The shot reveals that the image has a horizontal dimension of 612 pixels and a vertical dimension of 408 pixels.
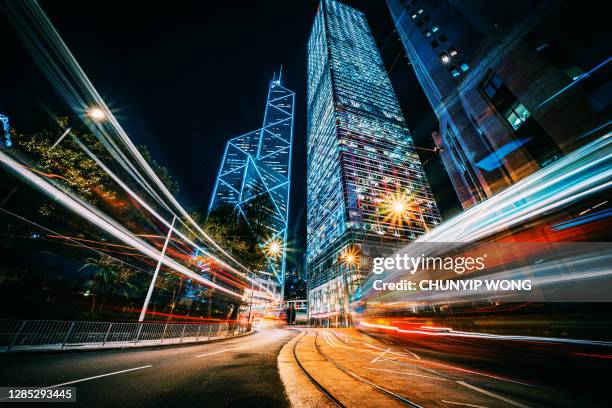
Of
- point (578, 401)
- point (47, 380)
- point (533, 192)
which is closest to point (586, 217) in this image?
point (533, 192)

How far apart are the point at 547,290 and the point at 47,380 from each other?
19.9 meters

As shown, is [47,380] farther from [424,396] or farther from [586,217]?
[586,217]

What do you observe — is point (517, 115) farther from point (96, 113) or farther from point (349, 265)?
point (349, 265)

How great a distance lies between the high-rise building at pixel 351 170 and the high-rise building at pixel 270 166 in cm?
1409

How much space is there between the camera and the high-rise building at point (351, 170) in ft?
210

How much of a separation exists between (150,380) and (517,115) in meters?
31.9

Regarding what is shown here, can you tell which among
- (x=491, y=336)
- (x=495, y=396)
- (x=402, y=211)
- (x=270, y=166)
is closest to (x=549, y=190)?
(x=491, y=336)

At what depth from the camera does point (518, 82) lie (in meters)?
19.2

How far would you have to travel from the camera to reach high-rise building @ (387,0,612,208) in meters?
14.8

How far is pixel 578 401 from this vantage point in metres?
4.36

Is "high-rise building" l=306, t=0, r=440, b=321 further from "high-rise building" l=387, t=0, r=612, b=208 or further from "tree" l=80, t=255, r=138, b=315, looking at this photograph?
"tree" l=80, t=255, r=138, b=315

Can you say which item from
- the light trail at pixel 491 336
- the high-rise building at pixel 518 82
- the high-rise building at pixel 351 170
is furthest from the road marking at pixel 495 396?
the high-rise building at pixel 351 170

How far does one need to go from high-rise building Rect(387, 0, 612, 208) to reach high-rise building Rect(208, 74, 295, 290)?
62.2m

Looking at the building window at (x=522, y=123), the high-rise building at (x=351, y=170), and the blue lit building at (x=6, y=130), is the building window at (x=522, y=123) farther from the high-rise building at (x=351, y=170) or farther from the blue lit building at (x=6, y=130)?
the high-rise building at (x=351, y=170)
